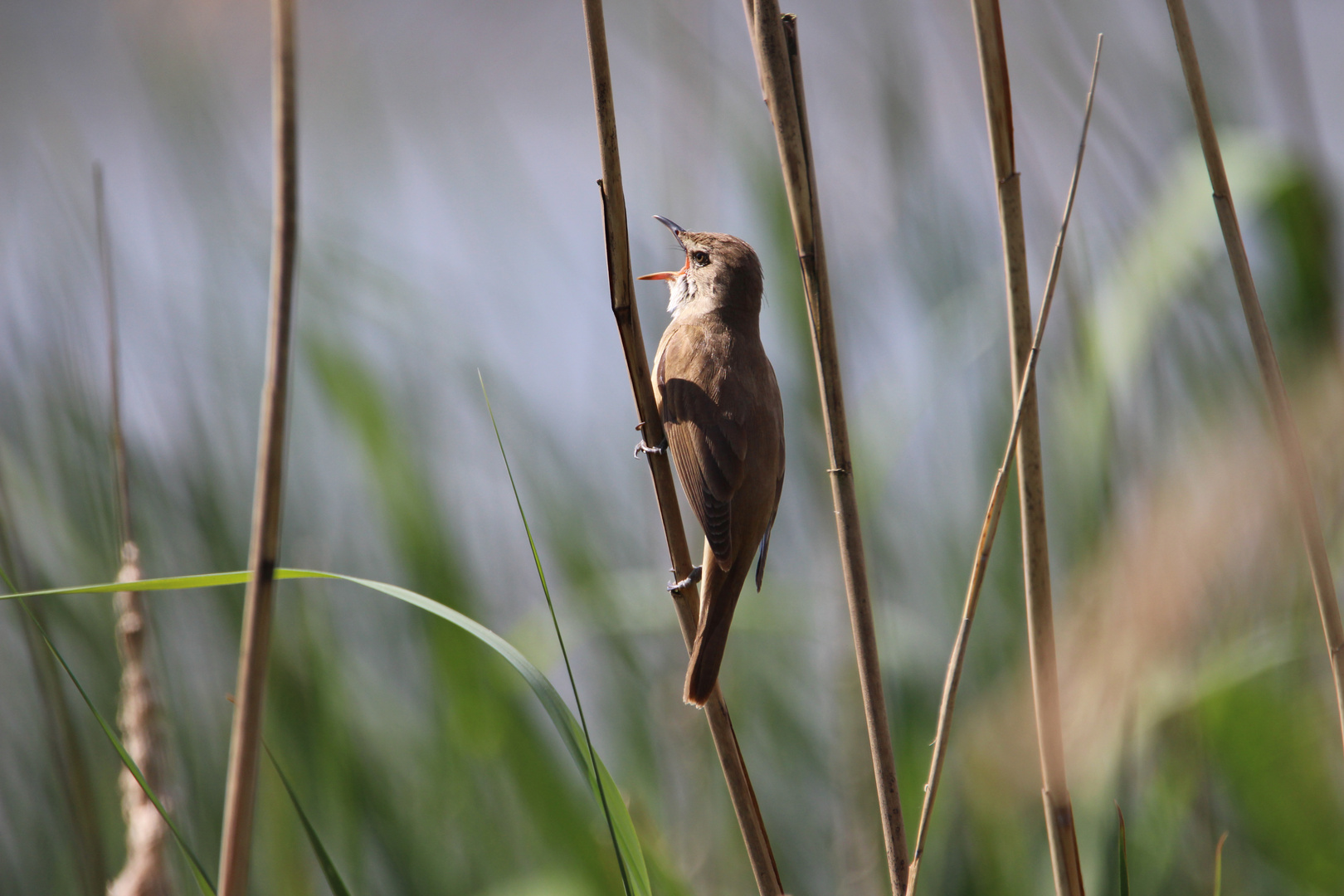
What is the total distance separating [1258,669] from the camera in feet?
5.00

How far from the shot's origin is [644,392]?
119 cm

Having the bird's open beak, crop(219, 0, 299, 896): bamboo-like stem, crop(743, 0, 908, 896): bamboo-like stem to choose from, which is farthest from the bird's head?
crop(219, 0, 299, 896): bamboo-like stem

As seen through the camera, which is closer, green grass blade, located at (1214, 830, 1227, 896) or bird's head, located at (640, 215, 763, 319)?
green grass blade, located at (1214, 830, 1227, 896)

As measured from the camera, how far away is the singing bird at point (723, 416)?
5.13 feet

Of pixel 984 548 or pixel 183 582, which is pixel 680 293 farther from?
pixel 183 582

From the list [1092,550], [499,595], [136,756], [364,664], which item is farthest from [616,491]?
[136,756]

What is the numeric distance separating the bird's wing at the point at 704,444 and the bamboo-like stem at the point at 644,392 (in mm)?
350

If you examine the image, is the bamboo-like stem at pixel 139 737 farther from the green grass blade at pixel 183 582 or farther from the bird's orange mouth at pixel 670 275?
the bird's orange mouth at pixel 670 275

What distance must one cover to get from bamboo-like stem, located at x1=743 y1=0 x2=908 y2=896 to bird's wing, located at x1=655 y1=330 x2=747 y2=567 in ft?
1.68

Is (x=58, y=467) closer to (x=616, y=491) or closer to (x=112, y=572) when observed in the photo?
(x=112, y=572)

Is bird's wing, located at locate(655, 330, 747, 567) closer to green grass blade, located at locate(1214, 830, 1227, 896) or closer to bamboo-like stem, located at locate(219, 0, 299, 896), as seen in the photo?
green grass blade, located at locate(1214, 830, 1227, 896)

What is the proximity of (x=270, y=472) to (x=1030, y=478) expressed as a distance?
86cm

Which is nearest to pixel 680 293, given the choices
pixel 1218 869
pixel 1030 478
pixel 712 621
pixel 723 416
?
pixel 723 416

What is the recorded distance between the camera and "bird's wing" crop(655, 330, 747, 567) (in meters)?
1.60
